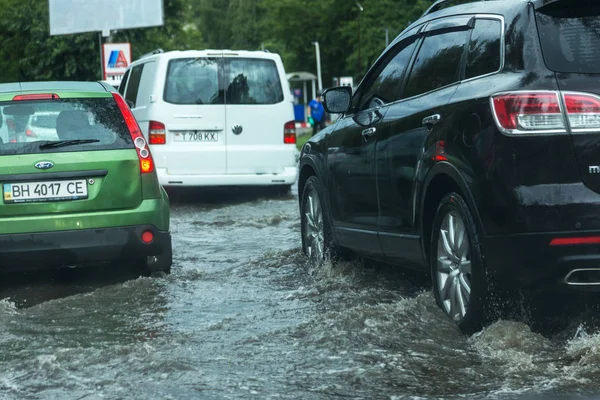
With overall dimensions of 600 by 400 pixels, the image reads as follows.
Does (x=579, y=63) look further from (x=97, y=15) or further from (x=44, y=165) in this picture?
(x=97, y=15)

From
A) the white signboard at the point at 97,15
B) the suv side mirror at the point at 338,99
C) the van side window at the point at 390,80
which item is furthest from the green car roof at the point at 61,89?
the white signboard at the point at 97,15

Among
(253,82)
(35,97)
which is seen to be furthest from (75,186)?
(253,82)

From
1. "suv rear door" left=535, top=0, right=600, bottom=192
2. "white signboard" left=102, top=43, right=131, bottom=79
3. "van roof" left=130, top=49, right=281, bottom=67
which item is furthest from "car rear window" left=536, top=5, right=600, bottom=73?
"white signboard" left=102, top=43, right=131, bottom=79

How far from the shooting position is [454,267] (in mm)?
5996

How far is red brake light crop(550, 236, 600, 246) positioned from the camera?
5.24m

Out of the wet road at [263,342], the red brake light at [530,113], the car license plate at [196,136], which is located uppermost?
the red brake light at [530,113]

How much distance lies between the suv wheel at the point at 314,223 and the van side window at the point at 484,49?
2.50 meters

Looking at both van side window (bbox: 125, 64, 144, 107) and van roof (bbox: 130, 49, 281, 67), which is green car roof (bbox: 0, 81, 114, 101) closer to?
van roof (bbox: 130, 49, 281, 67)

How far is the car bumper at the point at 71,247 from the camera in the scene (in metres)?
7.53

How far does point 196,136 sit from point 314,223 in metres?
6.38

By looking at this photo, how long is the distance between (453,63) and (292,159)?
917cm

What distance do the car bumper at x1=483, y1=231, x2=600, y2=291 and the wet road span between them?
1.02 ft

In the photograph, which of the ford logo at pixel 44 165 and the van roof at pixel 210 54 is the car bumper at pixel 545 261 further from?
the van roof at pixel 210 54

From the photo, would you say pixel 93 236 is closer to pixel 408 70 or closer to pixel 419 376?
pixel 408 70
